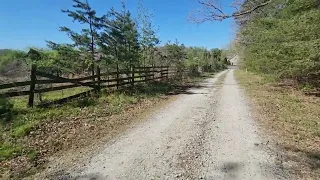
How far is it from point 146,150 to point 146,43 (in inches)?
648

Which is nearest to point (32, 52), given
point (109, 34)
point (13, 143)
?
point (109, 34)

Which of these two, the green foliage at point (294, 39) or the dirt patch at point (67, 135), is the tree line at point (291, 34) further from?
the dirt patch at point (67, 135)

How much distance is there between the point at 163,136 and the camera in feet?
20.9

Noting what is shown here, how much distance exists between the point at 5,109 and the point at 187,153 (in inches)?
214

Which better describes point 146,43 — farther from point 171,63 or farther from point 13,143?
point 13,143

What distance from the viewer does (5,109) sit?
7.46 m

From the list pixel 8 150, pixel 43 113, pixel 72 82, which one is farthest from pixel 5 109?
pixel 72 82

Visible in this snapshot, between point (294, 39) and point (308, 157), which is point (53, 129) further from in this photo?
point (294, 39)

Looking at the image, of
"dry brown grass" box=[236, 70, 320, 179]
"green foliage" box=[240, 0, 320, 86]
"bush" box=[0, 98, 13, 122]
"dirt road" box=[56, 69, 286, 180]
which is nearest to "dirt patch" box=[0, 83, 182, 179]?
"dirt road" box=[56, 69, 286, 180]

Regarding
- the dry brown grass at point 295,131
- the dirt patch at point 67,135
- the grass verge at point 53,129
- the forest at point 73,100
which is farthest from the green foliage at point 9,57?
the dry brown grass at point 295,131

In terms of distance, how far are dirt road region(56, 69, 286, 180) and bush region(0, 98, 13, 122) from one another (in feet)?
11.1

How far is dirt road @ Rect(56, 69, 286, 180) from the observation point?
14.1ft

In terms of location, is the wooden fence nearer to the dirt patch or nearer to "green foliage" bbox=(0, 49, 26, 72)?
the dirt patch

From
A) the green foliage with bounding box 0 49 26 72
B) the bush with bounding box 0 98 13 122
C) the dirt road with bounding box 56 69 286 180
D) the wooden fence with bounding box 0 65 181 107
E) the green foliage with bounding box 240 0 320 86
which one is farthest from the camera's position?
the green foliage with bounding box 0 49 26 72
